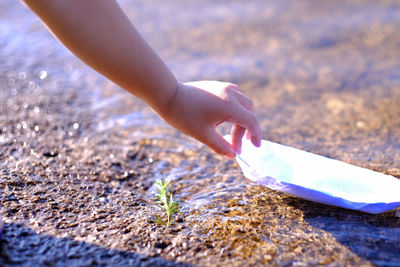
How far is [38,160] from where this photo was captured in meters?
2.62

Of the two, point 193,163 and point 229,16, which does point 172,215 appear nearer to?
point 193,163

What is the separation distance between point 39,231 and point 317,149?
78.7 inches

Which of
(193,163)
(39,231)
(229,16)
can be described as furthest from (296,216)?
(229,16)

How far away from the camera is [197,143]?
3225 mm

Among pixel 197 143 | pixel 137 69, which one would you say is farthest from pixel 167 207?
pixel 197 143

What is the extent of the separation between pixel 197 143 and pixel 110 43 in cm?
162

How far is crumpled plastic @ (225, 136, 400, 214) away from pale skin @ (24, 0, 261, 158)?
0.24 meters

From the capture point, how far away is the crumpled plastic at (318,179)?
6.51 feet

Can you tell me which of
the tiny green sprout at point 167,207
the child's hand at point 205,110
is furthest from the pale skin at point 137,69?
the tiny green sprout at point 167,207

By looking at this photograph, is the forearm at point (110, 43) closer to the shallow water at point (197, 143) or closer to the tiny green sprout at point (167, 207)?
the tiny green sprout at point (167, 207)

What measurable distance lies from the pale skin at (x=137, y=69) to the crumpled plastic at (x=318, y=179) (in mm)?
242

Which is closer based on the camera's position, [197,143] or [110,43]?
[110,43]

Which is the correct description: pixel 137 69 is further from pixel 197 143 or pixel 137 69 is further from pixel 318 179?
pixel 197 143

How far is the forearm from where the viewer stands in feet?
5.32
